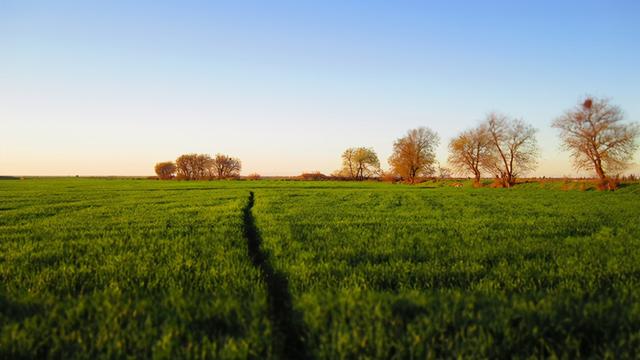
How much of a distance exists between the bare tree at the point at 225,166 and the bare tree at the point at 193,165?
2.65m

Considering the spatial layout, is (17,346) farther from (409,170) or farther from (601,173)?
(409,170)

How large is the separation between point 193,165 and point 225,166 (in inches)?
482

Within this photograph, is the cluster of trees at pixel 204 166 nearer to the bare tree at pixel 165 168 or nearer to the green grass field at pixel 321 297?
the bare tree at pixel 165 168

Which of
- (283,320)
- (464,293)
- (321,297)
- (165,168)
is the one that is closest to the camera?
(283,320)

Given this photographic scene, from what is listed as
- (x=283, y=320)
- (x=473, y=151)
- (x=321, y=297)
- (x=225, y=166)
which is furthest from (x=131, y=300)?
(x=225, y=166)

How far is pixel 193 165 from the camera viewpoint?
133250mm

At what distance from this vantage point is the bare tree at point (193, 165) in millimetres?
132875

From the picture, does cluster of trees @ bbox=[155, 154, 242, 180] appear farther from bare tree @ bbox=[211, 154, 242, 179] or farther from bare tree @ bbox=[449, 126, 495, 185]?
bare tree @ bbox=[449, 126, 495, 185]

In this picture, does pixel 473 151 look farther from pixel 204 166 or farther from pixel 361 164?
pixel 204 166

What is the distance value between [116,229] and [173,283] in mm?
6901

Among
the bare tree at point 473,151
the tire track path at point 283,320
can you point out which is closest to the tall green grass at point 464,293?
the tire track path at point 283,320

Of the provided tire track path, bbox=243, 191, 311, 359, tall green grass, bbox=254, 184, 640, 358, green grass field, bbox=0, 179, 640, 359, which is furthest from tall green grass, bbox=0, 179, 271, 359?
tall green grass, bbox=254, 184, 640, 358

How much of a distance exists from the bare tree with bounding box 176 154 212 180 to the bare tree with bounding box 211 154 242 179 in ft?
8.70

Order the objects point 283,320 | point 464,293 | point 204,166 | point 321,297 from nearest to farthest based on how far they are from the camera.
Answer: point 283,320
point 321,297
point 464,293
point 204,166
